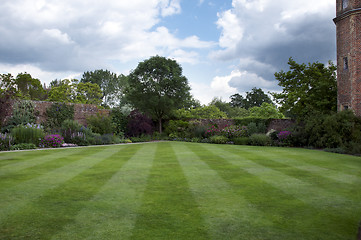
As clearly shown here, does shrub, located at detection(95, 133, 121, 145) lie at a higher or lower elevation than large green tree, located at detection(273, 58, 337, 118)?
lower

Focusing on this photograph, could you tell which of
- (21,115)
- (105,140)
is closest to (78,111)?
(21,115)

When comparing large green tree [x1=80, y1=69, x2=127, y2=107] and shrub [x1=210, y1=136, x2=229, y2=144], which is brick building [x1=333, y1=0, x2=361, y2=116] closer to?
shrub [x1=210, y1=136, x2=229, y2=144]

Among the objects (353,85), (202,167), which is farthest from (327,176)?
(353,85)

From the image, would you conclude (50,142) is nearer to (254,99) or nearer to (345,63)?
(345,63)

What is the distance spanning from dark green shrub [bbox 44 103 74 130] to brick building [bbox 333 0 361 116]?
59.3ft

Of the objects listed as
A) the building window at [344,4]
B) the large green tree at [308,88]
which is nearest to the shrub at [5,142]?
the large green tree at [308,88]

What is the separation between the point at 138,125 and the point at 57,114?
5945 millimetres

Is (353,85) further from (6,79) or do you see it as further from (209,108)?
(6,79)

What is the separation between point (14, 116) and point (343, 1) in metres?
21.7

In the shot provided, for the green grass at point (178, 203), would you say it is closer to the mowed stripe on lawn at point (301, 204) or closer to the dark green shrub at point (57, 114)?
the mowed stripe on lawn at point (301, 204)

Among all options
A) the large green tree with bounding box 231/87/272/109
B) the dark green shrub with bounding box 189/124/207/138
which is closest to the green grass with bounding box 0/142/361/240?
the dark green shrub with bounding box 189/124/207/138

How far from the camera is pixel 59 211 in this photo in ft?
13.0

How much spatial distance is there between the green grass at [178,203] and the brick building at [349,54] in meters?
10.9

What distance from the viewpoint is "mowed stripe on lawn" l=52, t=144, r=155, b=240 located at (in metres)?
3.21
